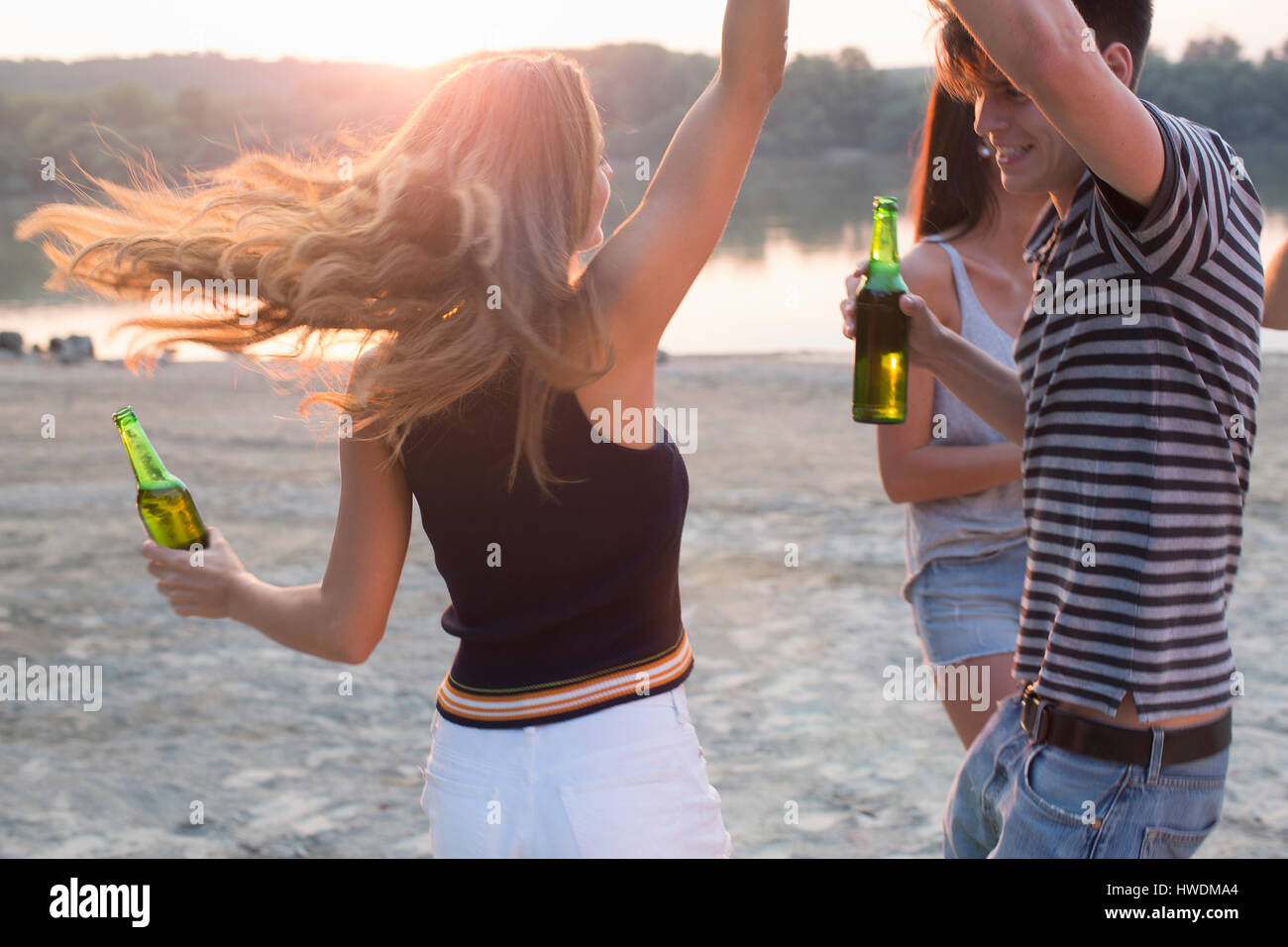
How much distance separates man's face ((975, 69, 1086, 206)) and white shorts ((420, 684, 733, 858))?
1031 mm

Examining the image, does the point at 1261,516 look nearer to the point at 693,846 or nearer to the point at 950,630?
the point at 950,630

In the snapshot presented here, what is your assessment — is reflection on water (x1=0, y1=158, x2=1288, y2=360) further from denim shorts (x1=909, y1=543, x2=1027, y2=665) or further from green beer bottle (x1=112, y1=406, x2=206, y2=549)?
denim shorts (x1=909, y1=543, x2=1027, y2=665)

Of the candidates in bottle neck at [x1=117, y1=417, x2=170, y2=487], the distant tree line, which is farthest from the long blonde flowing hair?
the distant tree line

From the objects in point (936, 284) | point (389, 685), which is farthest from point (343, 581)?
point (389, 685)

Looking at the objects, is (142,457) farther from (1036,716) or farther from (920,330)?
(1036,716)

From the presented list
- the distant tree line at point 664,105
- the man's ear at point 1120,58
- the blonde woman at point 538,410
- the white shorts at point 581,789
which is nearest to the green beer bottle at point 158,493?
the blonde woman at point 538,410

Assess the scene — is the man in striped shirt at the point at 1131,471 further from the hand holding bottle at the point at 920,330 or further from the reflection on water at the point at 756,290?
the reflection on water at the point at 756,290

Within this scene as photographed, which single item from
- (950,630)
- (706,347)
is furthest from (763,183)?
(950,630)

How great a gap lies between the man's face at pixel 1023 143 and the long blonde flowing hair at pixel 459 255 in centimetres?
66

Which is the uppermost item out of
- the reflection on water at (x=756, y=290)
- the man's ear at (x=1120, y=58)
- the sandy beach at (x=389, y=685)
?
the man's ear at (x=1120, y=58)

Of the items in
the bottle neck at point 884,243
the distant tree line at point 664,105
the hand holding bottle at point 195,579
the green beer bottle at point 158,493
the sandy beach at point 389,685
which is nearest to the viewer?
the hand holding bottle at point 195,579

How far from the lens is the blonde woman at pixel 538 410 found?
1842 millimetres

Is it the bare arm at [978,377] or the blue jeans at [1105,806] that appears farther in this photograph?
the bare arm at [978,377]

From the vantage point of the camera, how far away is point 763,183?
3317 inches
